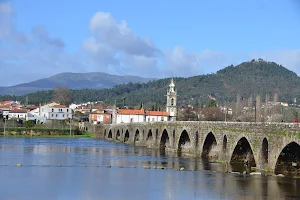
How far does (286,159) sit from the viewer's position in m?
41.0

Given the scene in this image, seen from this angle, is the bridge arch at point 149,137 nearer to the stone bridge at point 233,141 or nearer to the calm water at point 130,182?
the stone bridge at point 233,141

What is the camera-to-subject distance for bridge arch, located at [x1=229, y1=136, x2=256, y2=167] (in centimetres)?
4891

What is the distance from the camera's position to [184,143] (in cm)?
6769

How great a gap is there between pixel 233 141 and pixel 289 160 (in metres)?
8.09

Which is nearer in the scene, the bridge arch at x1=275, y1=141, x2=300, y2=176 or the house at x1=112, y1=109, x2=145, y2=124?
the bridge arch at x1=275, y1=141, x2=300, y2=176

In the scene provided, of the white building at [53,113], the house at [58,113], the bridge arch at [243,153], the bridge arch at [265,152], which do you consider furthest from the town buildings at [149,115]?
the bridge arch at [265,152]

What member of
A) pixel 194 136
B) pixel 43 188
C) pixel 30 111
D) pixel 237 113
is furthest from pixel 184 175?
pixel 30 111

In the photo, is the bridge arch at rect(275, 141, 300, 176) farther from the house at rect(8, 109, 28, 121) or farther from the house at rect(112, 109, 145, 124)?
the house at rect(8, 109, 28, 121)

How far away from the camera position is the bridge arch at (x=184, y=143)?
66312 millimetres

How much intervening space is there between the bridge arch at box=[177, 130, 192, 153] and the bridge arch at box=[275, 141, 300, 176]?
2504 centimetres

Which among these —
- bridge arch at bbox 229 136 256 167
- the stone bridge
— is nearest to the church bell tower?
the stone bridge

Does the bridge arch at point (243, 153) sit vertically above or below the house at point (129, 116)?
below

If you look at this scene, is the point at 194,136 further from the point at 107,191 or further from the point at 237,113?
the point at 237,113

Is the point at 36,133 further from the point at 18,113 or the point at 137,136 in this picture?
the point at 18,113
